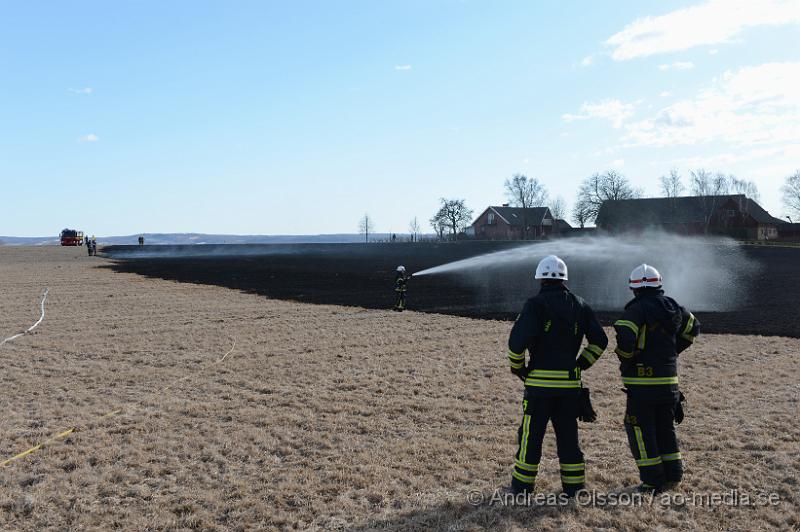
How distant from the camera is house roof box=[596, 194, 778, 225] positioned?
74.9 m

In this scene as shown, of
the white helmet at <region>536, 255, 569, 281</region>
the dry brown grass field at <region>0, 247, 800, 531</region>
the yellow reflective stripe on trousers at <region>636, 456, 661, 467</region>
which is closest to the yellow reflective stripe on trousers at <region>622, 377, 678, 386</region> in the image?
the yellow reflective stripe on trousers at <region>636, 456, 661, 467</region>

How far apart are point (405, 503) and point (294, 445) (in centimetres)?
201

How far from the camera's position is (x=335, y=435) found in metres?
7.11

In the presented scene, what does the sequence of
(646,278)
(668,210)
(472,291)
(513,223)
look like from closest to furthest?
(646,278), (472,291), (668,210), (513,223)

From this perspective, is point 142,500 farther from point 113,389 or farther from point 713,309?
point 713,309

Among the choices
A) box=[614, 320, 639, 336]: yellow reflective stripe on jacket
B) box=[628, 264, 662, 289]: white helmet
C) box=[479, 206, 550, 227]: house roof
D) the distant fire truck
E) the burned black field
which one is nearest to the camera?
box=[614, 320, 639, 336]: yellow reflective stripe on jacket

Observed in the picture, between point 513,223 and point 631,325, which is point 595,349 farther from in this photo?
point 513,223

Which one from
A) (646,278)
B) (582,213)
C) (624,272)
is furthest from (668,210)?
(646,278)

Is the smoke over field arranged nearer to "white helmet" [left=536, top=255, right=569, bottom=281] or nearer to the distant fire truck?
"white helmet" [left=536, top=255, right=569, bottom=281]

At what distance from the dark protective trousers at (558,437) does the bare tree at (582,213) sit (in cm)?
9429

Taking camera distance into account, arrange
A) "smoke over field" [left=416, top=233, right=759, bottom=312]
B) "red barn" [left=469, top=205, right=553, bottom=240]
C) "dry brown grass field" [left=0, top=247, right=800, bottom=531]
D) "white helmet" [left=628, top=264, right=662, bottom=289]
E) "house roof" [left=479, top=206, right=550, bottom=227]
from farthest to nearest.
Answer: "house roof" [left=479, top=206, right=550, bottom=227], "red barn" [left=469, top=205, right=553, bottom=240], "smoke over field" [left=416, top=233, right=759, bottom=312], "white helmet" [left=628, top=264, right=662, bottom=289], "dry brown grass field" [left=0, top=247, right=800, bottom=531]

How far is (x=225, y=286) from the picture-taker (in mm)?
28781

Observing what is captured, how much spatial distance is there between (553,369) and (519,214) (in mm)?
90775

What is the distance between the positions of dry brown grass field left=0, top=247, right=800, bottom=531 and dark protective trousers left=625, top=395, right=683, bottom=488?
0.90 feet
